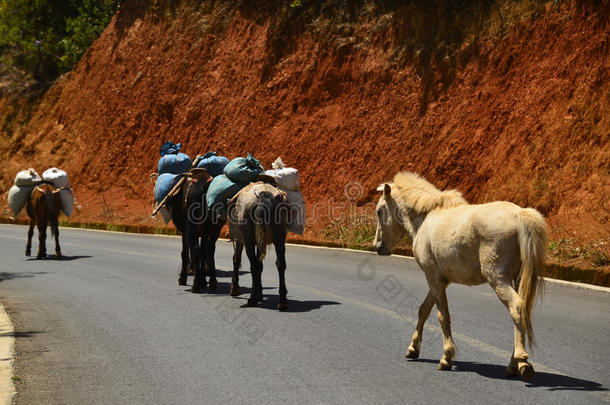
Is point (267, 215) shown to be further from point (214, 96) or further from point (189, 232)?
point (214, 96)

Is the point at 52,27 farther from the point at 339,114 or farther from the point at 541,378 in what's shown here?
the point at 541,378

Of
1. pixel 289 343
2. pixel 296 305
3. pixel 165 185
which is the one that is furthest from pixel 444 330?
pixel 165 185

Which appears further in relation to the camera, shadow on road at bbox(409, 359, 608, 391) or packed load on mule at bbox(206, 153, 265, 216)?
packed load on mule at bbox(206, 153, 265, 216)

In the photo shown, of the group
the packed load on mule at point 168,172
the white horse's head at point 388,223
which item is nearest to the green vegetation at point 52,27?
the packed load on mule at point 168,172

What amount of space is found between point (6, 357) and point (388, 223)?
4.45 metres

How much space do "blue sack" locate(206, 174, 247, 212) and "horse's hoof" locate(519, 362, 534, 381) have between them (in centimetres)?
704

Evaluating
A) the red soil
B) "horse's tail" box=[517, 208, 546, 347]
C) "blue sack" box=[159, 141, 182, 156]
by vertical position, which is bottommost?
"horse's tail" box=[517, 208, 546, 347]

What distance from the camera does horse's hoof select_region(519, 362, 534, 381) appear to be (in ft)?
22.8

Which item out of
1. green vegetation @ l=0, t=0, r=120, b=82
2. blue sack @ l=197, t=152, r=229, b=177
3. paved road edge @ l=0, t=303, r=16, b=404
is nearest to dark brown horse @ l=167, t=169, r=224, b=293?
blue sack @ l=197, t=152, r=229, b=177

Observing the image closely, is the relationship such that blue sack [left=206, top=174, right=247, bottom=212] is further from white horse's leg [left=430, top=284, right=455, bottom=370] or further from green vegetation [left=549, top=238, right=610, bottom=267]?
green vegetation [left=549, top=238, right=610, bottom=267]

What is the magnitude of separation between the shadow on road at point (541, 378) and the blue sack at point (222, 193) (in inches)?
226

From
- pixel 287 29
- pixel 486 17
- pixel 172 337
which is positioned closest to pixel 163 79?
pixel 287 29

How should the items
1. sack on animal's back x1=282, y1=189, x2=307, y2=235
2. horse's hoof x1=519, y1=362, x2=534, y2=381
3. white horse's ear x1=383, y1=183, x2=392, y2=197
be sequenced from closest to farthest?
horse's hoof x1=519, y1=362, x2=534, y2=381 → white horse's ear x1=383, y1=183, x2=392, y2=197 → sack on animal's back x1=282, y1=189, x2=307, y2=235

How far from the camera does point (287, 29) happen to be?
3491 cm
